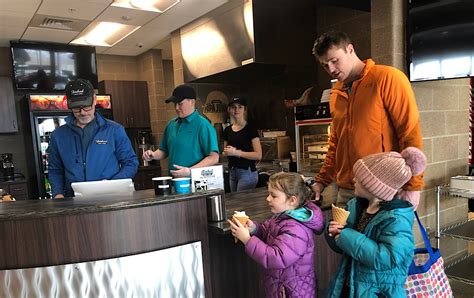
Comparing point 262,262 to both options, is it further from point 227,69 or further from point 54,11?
point 54,11

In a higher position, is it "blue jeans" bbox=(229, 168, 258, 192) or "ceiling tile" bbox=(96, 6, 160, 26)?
"ceiling tile" bbox=(96, 6, 160, 26)

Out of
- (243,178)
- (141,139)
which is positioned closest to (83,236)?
(243,178)

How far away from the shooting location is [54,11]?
3.96 m

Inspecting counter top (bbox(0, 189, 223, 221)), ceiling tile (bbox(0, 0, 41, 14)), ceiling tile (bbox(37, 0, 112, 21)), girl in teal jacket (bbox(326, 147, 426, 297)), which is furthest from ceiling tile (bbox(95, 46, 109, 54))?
girl in teal jacket (bbox(326, 147, 426, 297))

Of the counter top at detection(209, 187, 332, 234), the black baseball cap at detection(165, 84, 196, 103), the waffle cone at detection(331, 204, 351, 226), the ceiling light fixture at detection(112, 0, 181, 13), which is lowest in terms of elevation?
the counter top at detection(209, 187, 332, 234)

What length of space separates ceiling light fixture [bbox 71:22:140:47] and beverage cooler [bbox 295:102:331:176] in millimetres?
2627

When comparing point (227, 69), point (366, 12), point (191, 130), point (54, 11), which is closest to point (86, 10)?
point (54, 11)

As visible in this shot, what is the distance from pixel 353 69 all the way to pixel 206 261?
123 centimetres

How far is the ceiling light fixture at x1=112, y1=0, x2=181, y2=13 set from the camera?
3.85 metres

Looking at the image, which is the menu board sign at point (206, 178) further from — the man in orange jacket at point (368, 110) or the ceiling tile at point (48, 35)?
the ceiling tile at point (48, 35)

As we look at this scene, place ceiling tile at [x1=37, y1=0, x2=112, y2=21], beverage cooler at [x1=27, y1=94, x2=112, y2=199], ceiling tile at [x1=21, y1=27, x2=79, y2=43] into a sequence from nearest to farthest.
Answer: ceiling tile at [x1=37, y1=0, x2=112, y2=21], ceiling tile at [x1=21, y1=27, x2=79, y2=43], beverage cooler at [x1=27, y1=94, x2=112, y2=199]

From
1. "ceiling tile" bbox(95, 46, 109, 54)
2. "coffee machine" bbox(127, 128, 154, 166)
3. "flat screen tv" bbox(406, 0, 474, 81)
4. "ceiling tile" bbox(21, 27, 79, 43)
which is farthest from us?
"coffee machine" bbox(127, 128, 154, 166)

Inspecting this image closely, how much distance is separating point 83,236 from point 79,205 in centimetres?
17

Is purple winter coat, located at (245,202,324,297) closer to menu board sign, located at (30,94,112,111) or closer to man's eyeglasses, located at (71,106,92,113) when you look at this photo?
man's eyeglasses, located at (71,106,92,113)
